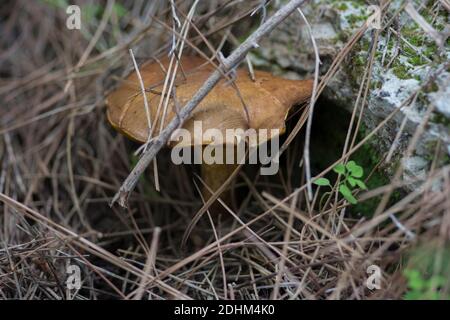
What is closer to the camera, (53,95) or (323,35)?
(323,35)

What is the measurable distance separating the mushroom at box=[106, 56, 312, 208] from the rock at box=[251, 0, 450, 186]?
7.2 inches

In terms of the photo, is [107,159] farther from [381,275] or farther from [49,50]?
[381,275]

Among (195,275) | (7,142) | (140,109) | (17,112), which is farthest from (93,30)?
(195,275)

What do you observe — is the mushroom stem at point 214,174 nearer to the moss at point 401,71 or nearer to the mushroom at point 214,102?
the mushroom at point 214,102

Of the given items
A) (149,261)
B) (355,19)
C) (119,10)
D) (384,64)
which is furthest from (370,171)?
(119,10)

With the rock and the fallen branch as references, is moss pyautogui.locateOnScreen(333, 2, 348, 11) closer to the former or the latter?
the rock

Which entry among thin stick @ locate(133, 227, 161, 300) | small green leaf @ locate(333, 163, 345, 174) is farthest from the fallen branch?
small green leaf @ locate(333, 163, 345, 174)

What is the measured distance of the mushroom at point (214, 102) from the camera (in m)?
1.44

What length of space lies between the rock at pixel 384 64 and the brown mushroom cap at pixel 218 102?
18 cm

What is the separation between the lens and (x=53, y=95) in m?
2.42

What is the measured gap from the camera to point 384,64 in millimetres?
1523

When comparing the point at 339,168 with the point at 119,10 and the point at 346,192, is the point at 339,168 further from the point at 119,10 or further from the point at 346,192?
the point at 119,10

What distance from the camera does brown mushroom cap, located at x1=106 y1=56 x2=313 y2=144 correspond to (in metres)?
1.44
